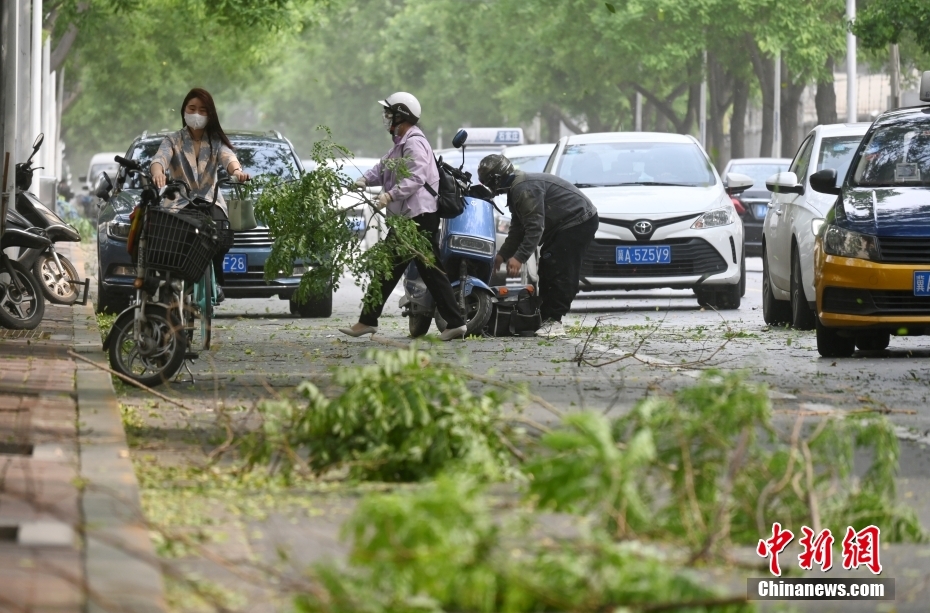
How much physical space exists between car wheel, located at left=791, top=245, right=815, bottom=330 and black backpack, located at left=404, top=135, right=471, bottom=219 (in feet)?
8.71

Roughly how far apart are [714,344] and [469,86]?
199 feet

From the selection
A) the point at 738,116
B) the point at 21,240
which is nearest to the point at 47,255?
the point at 21,240

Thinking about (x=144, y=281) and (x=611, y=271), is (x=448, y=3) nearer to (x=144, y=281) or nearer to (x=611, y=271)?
(x=611, y=271)

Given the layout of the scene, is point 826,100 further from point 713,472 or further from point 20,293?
point 713,472

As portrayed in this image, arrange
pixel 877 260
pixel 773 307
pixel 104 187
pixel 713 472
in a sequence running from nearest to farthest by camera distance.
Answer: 1. pixel 713 472
2. pixel 877 260
3. pixel 104 187
4. pixel 773 307

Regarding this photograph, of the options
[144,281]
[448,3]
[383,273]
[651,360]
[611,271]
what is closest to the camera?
[144,281]

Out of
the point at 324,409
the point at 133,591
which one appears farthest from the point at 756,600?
the point at 324,409

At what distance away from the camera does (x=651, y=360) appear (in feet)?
39.1

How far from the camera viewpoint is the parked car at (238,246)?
52.9ft

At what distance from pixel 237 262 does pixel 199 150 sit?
5.48 meters

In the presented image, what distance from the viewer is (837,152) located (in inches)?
616

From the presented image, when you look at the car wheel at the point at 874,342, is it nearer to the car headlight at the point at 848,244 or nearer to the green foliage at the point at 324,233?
the car headlight at the point at 848,244

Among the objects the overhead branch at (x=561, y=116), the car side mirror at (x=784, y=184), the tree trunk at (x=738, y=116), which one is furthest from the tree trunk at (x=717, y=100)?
the car side mirror at (x=784, y=184)

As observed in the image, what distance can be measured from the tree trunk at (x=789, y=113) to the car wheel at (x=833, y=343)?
3449cm
